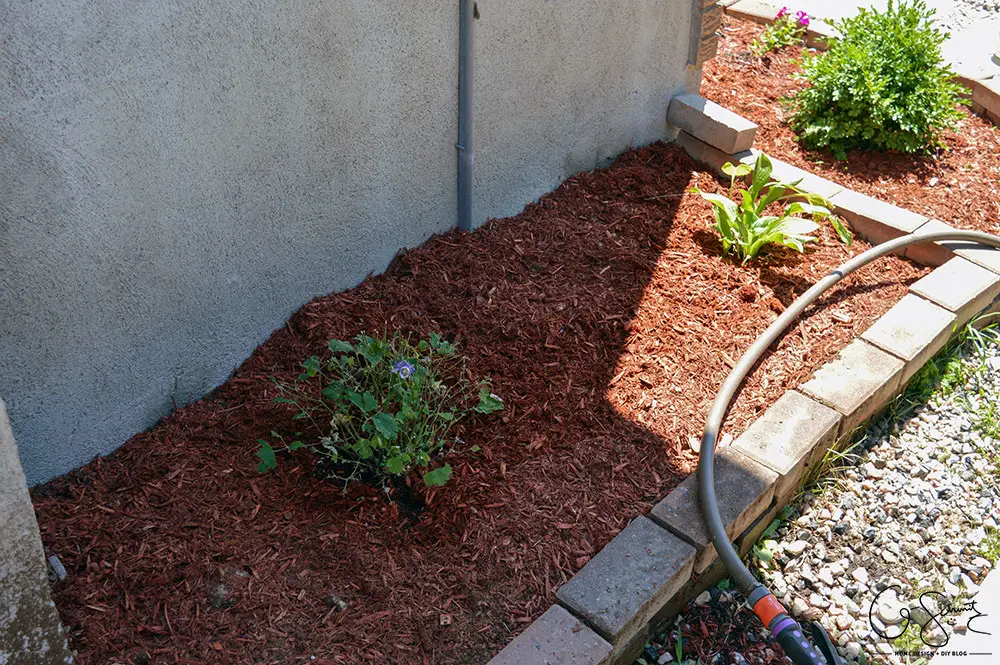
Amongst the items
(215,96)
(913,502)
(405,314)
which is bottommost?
(913,502)

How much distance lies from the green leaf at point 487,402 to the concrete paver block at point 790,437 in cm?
89

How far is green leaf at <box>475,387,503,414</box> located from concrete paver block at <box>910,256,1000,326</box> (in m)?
2.20

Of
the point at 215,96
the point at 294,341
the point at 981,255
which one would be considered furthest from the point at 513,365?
the point at 981,255

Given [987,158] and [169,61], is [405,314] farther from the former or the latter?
[987,158]

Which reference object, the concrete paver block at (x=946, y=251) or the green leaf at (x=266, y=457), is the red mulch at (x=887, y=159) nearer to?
the concrete paver block at (x=946, y=251)

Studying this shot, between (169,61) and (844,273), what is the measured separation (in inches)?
114

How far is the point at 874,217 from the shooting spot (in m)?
4.56

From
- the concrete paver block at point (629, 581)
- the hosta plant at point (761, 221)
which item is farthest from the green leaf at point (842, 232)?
the concrete paver block at point (629, 581)

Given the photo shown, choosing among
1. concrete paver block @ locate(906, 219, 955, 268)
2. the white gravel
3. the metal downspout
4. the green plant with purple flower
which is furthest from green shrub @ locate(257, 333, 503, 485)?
the green plant with purple flower

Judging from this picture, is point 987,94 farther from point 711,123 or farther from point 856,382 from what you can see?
point 856,382

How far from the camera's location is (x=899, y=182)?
16.7 ft

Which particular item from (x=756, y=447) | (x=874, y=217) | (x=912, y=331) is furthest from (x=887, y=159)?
(x=756, y=447)

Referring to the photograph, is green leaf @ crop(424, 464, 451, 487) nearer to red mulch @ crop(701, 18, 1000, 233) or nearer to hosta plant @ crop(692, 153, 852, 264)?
hosta plant @ crop(692, 153, 852, 264)

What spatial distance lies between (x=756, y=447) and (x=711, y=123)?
7.35ft
